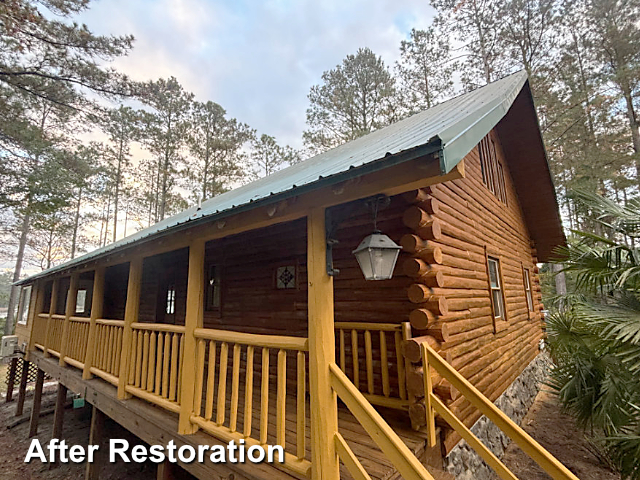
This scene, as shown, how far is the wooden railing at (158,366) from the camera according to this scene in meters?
3.37

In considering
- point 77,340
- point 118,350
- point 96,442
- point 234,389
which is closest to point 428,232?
point 234,389

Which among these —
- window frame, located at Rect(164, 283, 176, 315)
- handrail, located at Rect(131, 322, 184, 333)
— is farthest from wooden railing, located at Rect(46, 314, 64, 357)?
handrail, located at Rect(131, 322, 184, 333)

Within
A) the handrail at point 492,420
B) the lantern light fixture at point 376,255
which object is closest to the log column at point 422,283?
the handrail at point 492,420

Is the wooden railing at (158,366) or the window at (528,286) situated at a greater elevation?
the window at (528,286)

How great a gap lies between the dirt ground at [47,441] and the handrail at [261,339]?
444cm

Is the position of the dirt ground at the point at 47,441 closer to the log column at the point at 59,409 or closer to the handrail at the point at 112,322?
the log column at the point at 59,409

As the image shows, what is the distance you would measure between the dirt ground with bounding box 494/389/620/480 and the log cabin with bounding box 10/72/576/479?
85cm

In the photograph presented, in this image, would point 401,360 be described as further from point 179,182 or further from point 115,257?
point 179,182

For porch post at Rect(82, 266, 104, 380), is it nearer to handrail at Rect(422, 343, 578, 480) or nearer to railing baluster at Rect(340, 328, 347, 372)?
railing baluster at Rect(340, 328, 347, 372)

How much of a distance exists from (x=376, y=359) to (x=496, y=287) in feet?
10.5

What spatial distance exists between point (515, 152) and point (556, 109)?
8221mm

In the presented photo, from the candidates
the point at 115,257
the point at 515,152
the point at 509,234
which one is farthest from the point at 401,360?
the point at 515,152

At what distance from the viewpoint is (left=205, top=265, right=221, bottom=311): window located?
6.49m

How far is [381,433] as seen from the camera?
188cm
